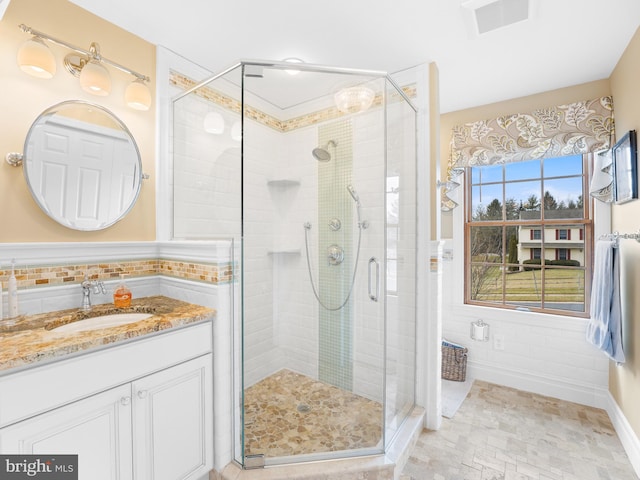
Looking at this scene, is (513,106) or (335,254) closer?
(335,254)

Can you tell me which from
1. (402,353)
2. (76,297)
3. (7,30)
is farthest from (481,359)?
(7,30)

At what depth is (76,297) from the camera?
166cm

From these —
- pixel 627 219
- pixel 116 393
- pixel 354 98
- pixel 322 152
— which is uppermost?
pixel 354 98

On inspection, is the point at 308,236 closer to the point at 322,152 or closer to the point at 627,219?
the point at 322,152

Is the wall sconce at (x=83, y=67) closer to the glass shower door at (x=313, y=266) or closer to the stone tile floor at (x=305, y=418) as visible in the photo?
the glass shower door at (x=313, y=266)

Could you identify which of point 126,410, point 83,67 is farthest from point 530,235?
point 83,67

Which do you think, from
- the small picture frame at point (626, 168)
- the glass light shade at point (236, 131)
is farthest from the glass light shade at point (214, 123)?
the small picture frame at point (626, 168)

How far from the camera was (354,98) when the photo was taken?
204cm

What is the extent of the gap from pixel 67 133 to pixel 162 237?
0.73 meters

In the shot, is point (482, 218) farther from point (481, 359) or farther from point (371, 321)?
point (371, 321)

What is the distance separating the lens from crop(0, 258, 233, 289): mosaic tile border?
150 cm

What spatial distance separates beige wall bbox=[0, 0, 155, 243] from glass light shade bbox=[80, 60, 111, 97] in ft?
0.25

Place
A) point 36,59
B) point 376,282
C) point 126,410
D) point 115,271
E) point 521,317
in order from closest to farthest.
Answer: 1. point 126,410
2. point 36,59
3. point 115,271
4. point 376,282
5. point 521,317

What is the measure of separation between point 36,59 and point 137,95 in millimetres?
452
